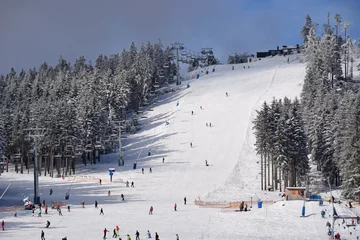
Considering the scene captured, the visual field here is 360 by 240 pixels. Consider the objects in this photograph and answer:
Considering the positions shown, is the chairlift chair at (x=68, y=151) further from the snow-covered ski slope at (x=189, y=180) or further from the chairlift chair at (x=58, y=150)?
the snow-covered ski slope at (x=189, y=180)

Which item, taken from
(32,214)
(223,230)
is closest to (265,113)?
(223,230)

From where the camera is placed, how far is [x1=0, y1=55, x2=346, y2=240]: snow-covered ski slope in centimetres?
4216

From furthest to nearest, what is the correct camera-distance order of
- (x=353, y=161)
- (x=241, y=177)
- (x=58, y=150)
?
(x=58, y=150)
(x=241, y=177)
(x=353, y=161)

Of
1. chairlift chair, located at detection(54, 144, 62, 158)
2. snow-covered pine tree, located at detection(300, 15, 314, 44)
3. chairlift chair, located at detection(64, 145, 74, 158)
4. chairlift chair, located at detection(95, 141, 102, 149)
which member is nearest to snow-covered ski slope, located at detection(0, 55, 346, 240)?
chairlift chair, located at detection(95, 141, 102, 149)

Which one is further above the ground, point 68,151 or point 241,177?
point 68,151

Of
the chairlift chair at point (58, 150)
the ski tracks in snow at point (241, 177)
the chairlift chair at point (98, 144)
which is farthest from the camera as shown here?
the chairlift chair at point (98, 144)

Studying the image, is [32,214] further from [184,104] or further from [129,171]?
[184,104]

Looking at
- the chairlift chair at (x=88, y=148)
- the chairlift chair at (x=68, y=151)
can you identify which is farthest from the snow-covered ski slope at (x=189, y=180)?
the chairlift chair at (x=68, y=151)

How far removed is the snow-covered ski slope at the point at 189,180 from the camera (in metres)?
42.2

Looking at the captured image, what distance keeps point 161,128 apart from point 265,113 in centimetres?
3871

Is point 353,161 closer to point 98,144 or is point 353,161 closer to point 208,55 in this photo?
point 98,144

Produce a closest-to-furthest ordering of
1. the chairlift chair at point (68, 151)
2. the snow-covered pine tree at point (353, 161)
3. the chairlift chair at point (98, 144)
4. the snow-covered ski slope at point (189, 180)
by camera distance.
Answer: the snow-covered ski slope at point (189, 180) → the snow-covered pine tree at point (353, 161) → the chairlift chair at point (68, 151) → the chairlift chair at point (98, 144)

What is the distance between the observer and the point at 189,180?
221 ft

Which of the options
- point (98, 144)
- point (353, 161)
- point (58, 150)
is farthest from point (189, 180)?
point (58, 150)
